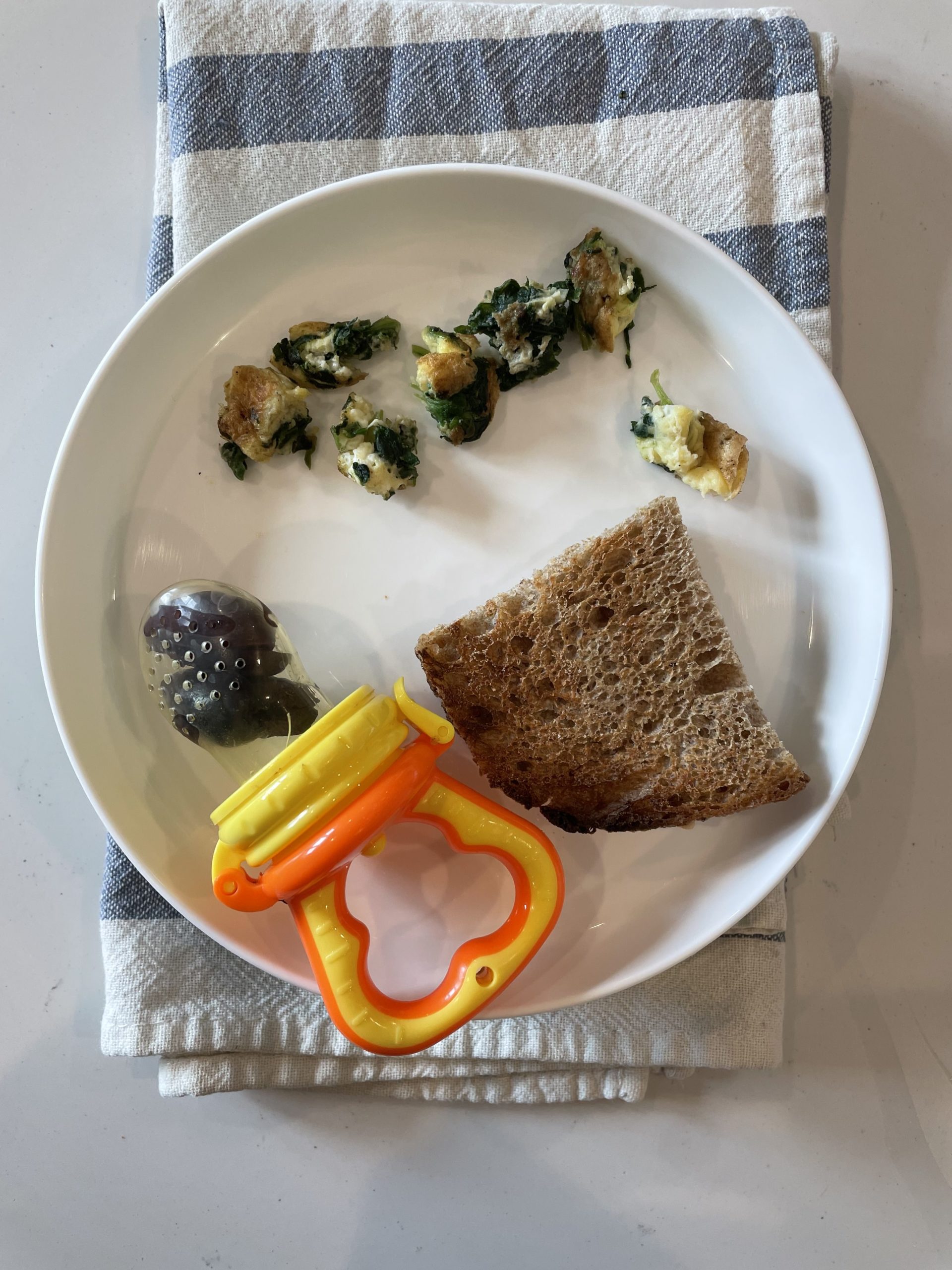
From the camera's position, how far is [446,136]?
1.37 metres

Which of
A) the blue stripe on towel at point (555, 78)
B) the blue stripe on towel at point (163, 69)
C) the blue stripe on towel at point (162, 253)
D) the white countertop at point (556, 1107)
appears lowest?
the white countertop at point (556, 1107)

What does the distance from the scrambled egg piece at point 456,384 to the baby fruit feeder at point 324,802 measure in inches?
16.7

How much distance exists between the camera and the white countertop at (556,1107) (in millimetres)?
1475

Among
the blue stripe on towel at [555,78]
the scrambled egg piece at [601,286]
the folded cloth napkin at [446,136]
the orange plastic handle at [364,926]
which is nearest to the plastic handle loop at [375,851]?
the orange plastic handle at [364,926]

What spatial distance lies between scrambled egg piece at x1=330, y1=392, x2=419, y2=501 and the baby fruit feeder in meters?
0.27

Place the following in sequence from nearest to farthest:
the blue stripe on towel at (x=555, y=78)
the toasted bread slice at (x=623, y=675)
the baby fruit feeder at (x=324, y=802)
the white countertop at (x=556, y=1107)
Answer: the baby fruit feeder at (x=324, y=802) → the toasted bread slice at (x=623, y=675) → the blue stripe on towel at (x=555, y=78) → the white countertop at (x=556, y=1107)

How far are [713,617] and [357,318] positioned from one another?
0.77 metres

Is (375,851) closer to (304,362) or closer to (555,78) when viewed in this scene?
(304,362)

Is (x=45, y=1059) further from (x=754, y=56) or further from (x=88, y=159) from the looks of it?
(x=754, y=56)

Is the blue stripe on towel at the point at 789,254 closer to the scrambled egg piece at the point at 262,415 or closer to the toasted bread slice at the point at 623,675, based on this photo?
the toasted bread slice at the point at 623,675

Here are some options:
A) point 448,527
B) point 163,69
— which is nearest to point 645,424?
point 448,527

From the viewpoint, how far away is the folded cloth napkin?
135 cm

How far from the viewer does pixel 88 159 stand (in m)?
1.48

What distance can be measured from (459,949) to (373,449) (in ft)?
2.59
